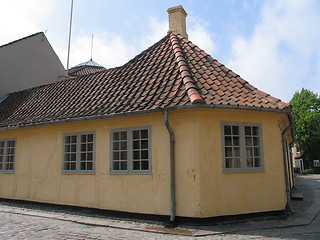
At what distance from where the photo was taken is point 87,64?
86.6ft

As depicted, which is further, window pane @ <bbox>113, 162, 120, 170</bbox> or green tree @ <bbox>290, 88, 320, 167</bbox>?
green tree @ <bbox>290, 88, 320, 167</bbox>

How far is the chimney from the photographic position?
1222 centimetres

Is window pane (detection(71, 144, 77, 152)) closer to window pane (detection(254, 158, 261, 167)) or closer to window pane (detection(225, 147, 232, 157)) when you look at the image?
window pane (detection(225, 147, 232, 157))

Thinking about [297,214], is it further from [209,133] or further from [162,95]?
[162,95]

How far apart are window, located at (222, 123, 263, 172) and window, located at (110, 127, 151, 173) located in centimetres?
214

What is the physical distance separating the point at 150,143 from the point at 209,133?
1666 mm

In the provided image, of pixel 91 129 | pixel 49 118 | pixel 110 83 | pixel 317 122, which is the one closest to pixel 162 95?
pixel 91 129

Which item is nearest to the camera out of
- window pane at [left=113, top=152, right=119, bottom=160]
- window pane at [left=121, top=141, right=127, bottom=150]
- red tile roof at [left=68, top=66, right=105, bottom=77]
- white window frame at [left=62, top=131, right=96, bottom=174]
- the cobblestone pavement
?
the cobblestone pavement

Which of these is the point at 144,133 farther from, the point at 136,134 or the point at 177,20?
the point at 177,20

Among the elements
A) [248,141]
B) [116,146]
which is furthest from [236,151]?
[116,146]

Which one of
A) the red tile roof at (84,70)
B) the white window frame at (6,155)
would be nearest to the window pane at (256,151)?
the white window frame at (6,155)

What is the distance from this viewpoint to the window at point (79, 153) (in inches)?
348

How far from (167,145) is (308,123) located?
40615mm

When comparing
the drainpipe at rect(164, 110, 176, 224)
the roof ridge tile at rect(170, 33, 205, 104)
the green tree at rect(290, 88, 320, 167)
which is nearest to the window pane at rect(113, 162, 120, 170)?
the drainpipe at rect(164, 110, 176, 224)
